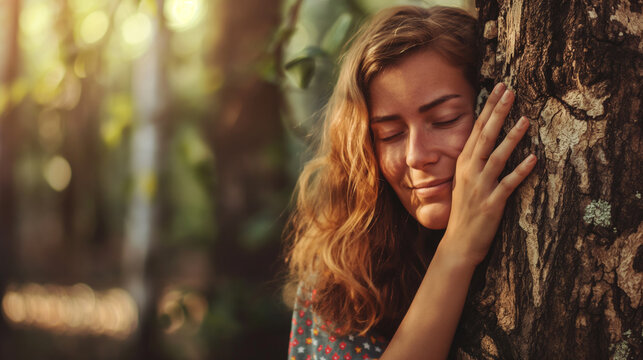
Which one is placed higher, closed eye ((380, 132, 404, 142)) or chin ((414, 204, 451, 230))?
closed eye ((380, 132, 404, 142))

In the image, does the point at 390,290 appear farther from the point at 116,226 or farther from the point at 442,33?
the point at 116,226

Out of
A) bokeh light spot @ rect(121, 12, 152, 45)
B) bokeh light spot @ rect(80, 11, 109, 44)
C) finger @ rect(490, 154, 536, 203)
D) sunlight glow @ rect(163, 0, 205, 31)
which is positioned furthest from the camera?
bokeh light spot @ rect(121, 12, 152, 45)

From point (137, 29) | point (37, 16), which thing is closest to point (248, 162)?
point (137, 29)

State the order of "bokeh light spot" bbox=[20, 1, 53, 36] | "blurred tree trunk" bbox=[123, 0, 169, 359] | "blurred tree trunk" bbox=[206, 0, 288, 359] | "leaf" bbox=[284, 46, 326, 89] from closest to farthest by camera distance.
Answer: "leaf" bbox=[284, 46, 326, 89] → "blurred tree trunk" bbox=[206, 0, 288, 359] → "blurred tree trunk" bbox=[123, 0, 169, 359] → "bokeh light spot" bbox=[20, 1, 53, 36]

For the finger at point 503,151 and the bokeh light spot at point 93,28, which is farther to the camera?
the bokeh light spot at point 93,28

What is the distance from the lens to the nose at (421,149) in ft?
4.08

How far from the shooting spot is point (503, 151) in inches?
42.1

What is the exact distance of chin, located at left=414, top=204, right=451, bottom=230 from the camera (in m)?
1.27

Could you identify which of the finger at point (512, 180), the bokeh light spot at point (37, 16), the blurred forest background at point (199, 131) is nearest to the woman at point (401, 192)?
the finger at point (512, 180)

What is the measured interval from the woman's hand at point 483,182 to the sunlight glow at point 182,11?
1570mm

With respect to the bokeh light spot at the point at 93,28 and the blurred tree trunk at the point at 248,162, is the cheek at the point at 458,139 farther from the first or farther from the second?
the bokeh light spot at the point at 93,28

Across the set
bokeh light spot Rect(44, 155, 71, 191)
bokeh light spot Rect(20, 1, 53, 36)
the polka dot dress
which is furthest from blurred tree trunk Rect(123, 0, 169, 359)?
bokeh light spot Rect(44, 155, 71, 191)

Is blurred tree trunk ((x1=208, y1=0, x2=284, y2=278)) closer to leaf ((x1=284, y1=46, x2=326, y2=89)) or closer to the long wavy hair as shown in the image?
leaf ((x1=284, y1=46, x2=326, y2=89))

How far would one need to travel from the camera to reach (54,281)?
725 cm
